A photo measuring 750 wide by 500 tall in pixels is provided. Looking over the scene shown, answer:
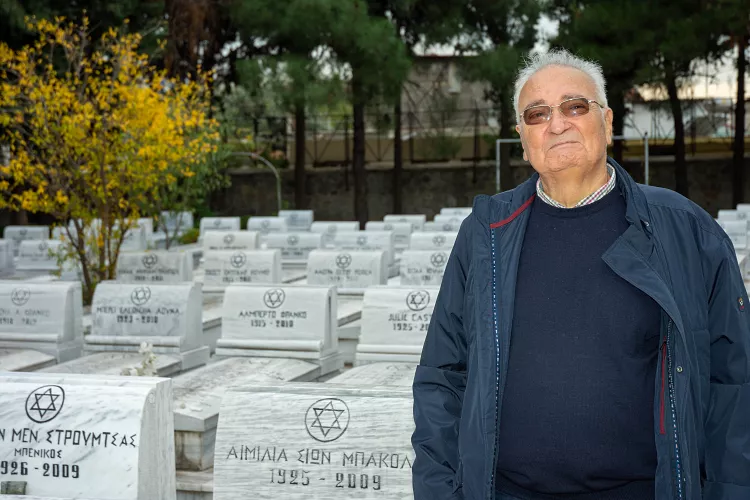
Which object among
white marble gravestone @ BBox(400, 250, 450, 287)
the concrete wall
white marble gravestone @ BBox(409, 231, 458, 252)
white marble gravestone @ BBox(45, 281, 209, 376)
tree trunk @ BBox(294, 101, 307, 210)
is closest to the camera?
white marble gravestone @ BBox(45, 281, 209, 376)

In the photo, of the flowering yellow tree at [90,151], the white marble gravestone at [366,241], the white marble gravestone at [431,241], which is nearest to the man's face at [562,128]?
the flowering yellow tree at [90,151]

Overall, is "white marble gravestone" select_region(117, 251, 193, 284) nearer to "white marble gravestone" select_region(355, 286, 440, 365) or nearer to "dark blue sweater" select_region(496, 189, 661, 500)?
"white marble gravestone" select_region(355, 286, 440, 365)

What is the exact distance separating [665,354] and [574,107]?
0.71 metres

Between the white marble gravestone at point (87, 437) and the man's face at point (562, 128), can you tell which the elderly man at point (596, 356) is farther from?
the white marble gravestone at point (87, 437)

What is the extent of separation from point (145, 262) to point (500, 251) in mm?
11085

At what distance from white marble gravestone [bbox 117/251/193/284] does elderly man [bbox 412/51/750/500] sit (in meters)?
10.7

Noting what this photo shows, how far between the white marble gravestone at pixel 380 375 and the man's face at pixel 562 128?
4.70m

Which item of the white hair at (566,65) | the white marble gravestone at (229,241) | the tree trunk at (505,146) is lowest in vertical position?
the white marble gravestone at (229,241)

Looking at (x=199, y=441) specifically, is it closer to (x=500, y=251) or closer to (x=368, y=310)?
(x=368, y=310)

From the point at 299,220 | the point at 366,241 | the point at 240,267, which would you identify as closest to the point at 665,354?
the point at 240,267

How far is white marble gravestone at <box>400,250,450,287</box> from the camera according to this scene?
38.8ft

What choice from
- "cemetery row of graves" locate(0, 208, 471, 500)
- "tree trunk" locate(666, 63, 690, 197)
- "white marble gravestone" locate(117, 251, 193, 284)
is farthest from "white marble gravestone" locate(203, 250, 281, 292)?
"tree trunk" locate(666, 63, 690, 197)

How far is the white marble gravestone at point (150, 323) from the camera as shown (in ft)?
31.2

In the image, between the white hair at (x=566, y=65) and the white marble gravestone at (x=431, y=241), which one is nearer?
the white hair at (x=566, y=65)
